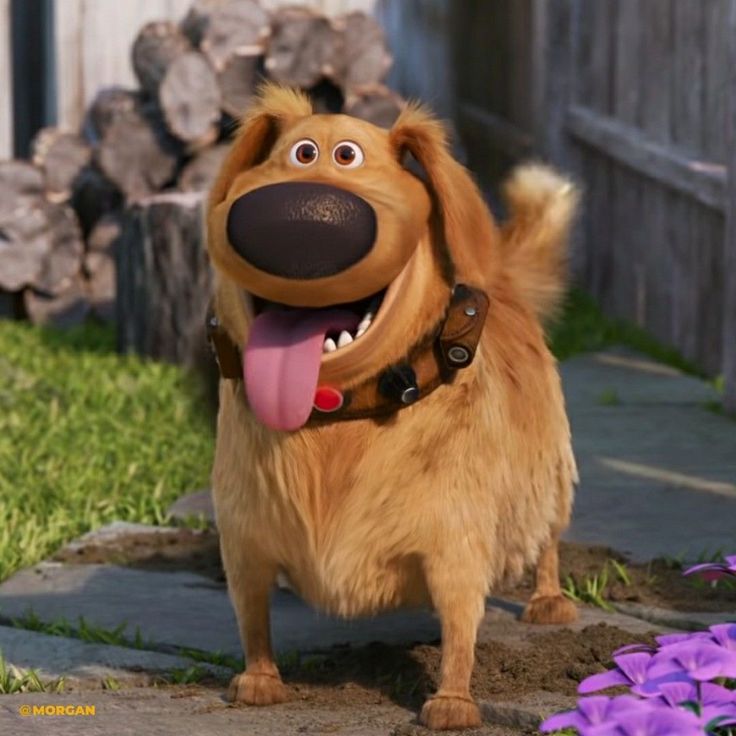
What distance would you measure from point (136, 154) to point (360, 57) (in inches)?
46.1

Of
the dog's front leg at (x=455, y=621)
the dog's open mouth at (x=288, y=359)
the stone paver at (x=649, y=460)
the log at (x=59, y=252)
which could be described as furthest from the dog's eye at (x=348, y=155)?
the log at (x=59, y=252)

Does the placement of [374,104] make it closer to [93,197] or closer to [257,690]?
[93,197]

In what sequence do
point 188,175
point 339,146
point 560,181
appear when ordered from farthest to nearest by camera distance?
point 188,175 → point 560,181 → point 339,146

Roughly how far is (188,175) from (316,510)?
5428 mm

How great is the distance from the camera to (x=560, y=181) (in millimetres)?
4086

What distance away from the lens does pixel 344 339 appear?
304 cm

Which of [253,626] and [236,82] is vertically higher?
[236,82]

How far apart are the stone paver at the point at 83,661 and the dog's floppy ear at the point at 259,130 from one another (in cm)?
102

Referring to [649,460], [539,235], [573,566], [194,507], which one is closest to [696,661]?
[539,235]

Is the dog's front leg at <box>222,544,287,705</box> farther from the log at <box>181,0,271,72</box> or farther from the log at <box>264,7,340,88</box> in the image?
the log at <box>181,0,271,72</box>

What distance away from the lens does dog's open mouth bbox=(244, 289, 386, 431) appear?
9.78ft

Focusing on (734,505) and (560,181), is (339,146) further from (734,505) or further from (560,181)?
(734,505)

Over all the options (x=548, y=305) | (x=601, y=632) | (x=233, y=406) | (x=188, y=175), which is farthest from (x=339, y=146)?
(x=188, y=175)

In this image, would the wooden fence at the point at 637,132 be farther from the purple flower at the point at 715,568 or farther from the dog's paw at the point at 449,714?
the dog's paw at the point at 449,714
